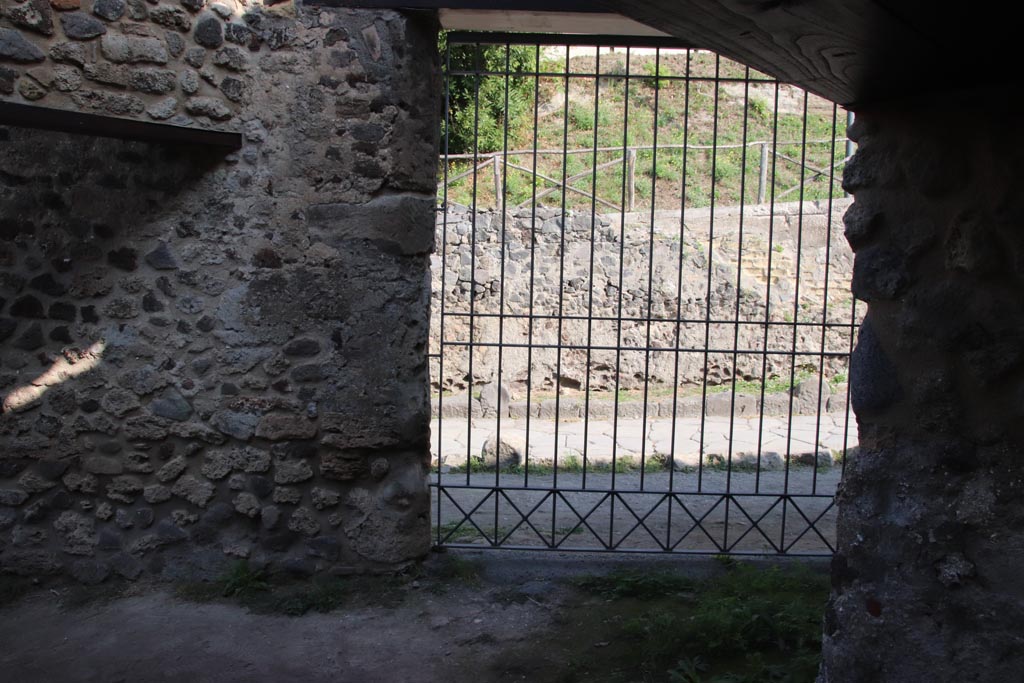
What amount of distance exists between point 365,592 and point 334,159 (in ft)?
6.79

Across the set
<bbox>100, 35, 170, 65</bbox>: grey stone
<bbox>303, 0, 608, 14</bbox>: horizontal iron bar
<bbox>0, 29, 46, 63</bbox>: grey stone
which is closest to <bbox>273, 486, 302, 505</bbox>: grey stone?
<bbox>100, 35, 170, 65</bbox>: grey stone

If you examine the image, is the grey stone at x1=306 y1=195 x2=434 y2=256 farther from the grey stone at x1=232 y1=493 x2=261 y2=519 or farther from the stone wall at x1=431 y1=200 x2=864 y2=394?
the stone wall at x1=431 y1=200 x2=864 y2=394

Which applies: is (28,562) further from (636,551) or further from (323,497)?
(636,551)

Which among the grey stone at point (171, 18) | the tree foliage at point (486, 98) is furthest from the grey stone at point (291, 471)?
the tree foliage at point (486, 98)

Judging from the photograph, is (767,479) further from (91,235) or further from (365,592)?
(91,235)

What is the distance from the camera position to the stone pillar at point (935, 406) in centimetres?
186

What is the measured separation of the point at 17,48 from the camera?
148 inches

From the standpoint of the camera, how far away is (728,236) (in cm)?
1274

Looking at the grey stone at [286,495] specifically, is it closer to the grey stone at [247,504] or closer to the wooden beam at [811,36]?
the grey stone at [247,504]

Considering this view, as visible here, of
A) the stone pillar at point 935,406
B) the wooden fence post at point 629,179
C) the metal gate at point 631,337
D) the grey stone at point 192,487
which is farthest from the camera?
the wooden fence post at point 629,179

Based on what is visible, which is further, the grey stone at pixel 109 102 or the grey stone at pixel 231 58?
the grey stone at pixel 231 58

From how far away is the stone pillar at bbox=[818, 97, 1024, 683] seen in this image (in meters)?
1.86

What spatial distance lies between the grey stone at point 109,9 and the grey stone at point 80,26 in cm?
4

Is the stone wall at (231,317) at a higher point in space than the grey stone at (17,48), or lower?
lower
